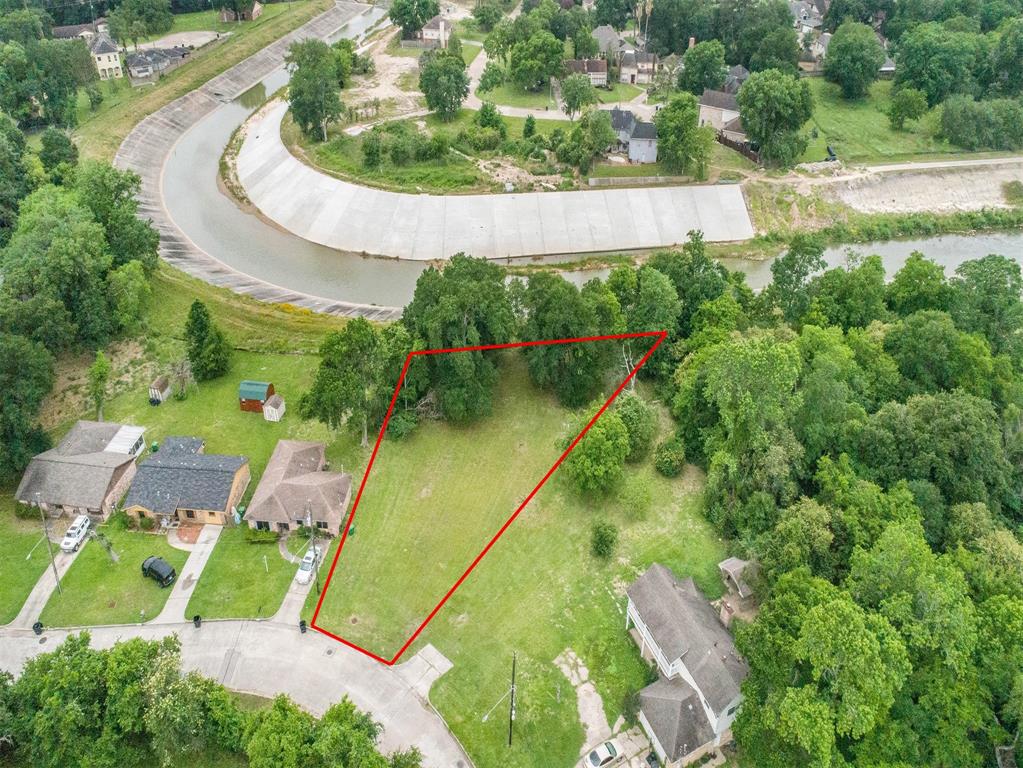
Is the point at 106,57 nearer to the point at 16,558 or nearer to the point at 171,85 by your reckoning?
the point at 171,85

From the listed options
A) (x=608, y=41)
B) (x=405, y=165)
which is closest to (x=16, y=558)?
(x=405, y=165)

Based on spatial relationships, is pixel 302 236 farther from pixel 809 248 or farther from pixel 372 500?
pixel 809 248

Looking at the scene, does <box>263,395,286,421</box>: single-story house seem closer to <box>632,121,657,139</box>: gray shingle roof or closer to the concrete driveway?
the concrete driveway

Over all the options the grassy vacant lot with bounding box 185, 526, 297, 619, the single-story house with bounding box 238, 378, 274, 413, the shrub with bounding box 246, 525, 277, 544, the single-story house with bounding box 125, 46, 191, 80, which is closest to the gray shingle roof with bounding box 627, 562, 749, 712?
the grassy vacant lot with bounding box 185, 526, 297, 619

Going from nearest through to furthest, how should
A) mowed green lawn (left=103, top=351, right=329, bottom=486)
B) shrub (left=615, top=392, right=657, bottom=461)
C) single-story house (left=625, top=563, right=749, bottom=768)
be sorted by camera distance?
single-story house (left=625, top=563, right=749, bottom=768)
shrub (left=615, top=392, right=657, bottom=461)
mowed green lawn (left=103, top=351, right=329, bottom=486)

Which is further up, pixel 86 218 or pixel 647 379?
pixel 86 218

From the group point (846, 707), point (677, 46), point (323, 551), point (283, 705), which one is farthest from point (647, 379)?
point (677, 46)
